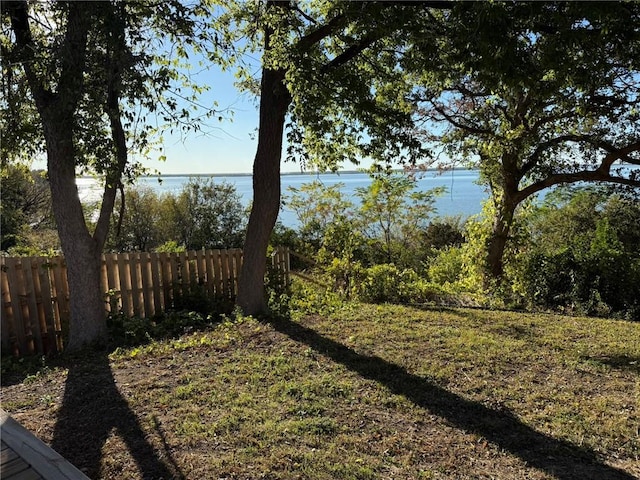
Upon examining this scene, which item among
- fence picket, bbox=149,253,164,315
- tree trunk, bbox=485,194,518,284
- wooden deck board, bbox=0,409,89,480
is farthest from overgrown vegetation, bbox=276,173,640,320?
wooden deck board, bbox=0,409,89,480

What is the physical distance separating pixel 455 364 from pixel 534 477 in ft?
6.49

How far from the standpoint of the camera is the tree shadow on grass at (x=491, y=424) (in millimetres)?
2821

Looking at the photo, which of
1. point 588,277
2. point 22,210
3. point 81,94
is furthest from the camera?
point 22,210

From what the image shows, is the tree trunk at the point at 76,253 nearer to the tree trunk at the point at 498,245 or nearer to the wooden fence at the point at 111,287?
the wooden fence at the point at 111,287

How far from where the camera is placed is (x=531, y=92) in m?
5.52

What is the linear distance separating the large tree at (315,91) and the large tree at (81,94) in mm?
1392

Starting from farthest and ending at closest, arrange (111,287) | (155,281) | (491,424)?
(155,281), (111,287), (491,424)

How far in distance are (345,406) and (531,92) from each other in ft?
14.0

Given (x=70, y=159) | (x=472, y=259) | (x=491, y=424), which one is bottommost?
(x=472, y=259)

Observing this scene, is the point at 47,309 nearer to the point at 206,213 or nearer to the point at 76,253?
the point at 76,253

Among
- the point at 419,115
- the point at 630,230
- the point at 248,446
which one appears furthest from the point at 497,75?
the point at 630,230

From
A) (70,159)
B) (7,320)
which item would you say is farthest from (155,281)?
(70,159)

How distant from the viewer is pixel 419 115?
35.0 ft

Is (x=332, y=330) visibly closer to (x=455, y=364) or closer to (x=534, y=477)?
(x=455, y=364)
